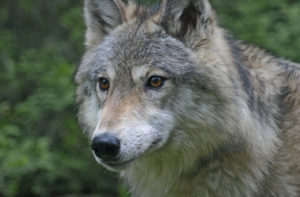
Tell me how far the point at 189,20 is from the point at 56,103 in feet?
11.2

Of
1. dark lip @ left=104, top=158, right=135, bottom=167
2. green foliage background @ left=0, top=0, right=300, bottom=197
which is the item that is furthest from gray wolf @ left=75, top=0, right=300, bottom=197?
green foliage background @ left=0, top=0, right=300, bottom=197

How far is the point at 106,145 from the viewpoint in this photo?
4.68 m

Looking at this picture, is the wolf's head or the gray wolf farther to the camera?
the gray wolf

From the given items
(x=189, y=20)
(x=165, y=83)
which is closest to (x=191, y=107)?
(x=165, y=83)

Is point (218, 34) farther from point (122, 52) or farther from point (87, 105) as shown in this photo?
point (87, 105)

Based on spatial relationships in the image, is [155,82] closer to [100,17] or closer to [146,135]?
[146,135]

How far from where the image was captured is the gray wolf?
16.6ft

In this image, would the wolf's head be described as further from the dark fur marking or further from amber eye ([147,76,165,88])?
the dark fur marking

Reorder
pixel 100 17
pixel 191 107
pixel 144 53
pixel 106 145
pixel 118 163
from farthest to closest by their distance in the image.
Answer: pixel 100 17
pixel 144 53
pixel 191 107
pixel 118 163
pixel 106 145

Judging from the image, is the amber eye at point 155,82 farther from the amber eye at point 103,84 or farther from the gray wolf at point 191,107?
the amber eye at point 103,84

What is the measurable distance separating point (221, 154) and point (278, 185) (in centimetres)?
53

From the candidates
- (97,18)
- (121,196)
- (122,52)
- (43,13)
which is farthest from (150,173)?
(43,13)

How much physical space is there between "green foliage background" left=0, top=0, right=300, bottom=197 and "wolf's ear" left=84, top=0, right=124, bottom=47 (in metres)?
2.12

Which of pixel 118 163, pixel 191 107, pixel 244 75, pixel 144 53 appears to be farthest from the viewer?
pixel 244 75
